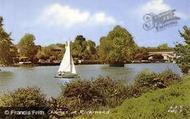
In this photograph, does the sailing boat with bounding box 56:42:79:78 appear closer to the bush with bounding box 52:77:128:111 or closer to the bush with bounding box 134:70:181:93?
the bush with bounding box 52:77:128:111

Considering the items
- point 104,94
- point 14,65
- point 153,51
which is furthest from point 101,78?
point 14,65

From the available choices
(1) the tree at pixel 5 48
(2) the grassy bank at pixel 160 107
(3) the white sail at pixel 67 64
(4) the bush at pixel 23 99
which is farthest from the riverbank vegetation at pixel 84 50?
(2) the grassy bank at pixel 160 107

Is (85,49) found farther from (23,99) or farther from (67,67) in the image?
(23,99)

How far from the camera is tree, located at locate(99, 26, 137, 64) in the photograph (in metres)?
12.0

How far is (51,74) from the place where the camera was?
42.1 ft

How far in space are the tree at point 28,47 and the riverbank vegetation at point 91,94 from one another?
52.1 inches

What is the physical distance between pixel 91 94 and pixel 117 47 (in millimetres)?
2703

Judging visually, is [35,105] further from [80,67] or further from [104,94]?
[80,67]

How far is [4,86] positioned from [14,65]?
0.81 metres

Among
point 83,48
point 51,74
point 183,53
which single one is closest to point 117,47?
point 83,48

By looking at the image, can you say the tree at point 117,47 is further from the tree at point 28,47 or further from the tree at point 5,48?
the tree at point 5,48

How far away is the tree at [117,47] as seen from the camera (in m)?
12.0

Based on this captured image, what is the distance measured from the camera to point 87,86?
434 inches

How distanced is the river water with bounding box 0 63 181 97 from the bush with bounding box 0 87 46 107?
3.23ft
